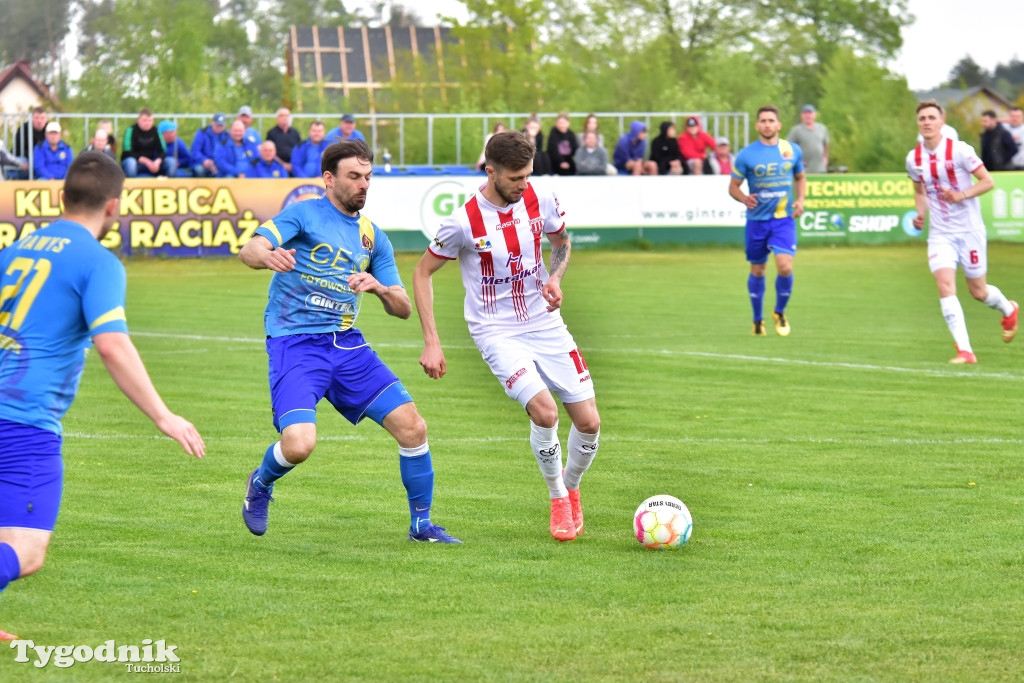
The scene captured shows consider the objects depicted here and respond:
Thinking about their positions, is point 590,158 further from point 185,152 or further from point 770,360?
point 770,360

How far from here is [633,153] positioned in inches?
1119

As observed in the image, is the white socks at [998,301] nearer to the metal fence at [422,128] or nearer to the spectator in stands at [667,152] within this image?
the spectator in stands at [667,152]

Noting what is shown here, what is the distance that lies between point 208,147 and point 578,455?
64.4 feet

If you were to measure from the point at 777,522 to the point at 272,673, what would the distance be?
3329 mm

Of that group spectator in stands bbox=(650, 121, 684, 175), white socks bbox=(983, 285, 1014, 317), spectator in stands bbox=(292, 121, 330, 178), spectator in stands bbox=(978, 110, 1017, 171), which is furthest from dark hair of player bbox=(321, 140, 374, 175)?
spectator in stands bbox=(978, 110, 1017, 171)

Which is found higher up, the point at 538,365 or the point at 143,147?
the point at 143,147

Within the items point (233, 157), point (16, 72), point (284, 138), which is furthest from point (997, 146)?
point (16, 72)

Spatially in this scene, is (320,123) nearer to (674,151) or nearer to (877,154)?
(674,151)

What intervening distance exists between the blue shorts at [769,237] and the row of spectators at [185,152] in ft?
33.0

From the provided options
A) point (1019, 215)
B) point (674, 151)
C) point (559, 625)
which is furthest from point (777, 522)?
point (1019, 215)

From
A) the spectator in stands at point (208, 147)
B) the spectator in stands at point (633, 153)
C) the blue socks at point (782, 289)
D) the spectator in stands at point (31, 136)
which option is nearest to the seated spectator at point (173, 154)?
the spectator in stands at point (208, 147)

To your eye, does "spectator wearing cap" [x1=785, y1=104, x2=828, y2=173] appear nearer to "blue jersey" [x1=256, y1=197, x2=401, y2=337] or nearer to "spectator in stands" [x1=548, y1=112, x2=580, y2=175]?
"spectator in stands" [x1=548, y1=112, x2=580, y2=175]

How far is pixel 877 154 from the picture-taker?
3975 cm

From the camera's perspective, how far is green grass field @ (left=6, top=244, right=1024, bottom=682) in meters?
5.32
